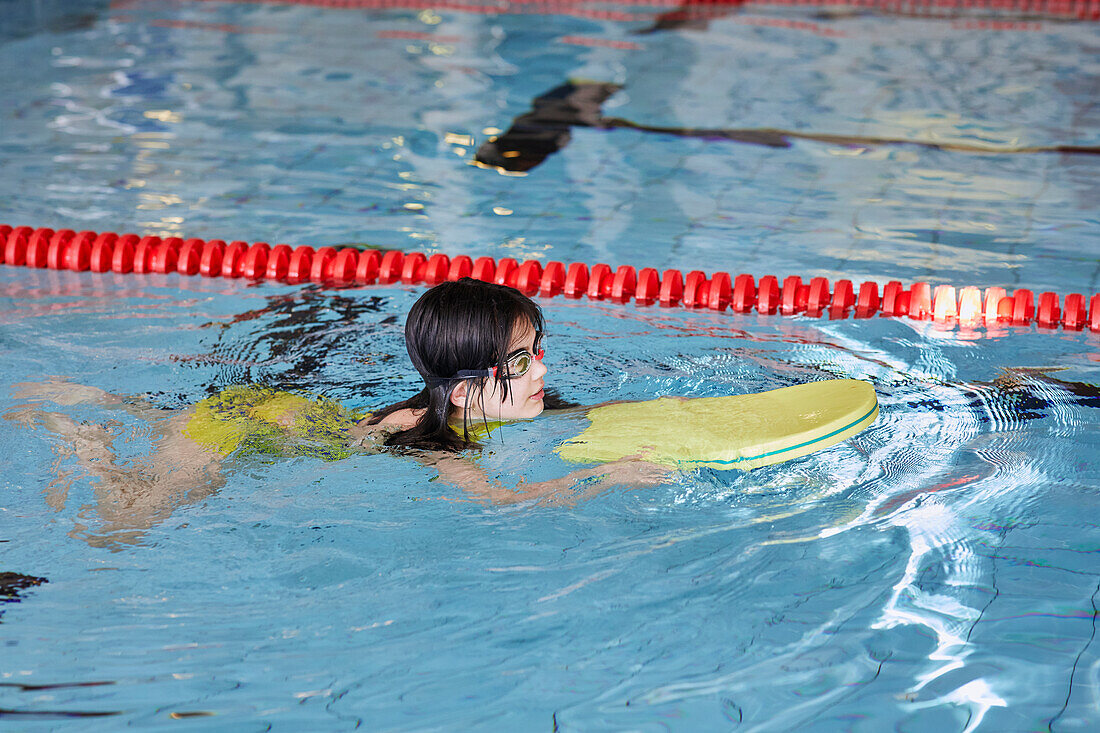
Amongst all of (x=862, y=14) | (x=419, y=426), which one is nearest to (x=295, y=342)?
(x=419, y=426)

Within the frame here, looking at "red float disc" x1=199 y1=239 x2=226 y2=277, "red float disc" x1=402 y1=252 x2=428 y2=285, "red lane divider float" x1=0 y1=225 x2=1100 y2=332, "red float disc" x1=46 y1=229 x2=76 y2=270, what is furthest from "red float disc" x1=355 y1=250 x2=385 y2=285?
"red float disc" x1=46 y1=229 x2=76 y2=270

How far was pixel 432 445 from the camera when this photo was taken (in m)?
2.58

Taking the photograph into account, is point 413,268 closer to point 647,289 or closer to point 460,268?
point 460,268

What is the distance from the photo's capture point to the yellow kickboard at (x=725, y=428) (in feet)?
8.61

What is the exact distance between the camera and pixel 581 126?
607 centimetres

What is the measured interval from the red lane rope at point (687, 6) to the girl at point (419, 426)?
697cm

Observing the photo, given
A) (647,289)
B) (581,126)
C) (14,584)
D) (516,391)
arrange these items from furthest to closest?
(581,126) < (647,289) < (516,391) < (14,584)

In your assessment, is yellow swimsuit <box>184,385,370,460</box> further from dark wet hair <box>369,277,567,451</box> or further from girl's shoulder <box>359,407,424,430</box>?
dark wet hair <box>369,277,567,451</box>

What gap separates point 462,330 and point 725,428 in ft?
2.49

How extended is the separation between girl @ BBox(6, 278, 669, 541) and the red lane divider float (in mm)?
1183

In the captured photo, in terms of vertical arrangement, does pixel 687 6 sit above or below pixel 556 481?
above

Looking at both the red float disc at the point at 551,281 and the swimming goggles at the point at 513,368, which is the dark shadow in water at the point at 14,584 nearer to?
the swimming goggles at the point at 513,368

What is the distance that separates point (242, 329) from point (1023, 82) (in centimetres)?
555

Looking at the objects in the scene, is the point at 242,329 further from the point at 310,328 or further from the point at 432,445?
the point at 432,445
